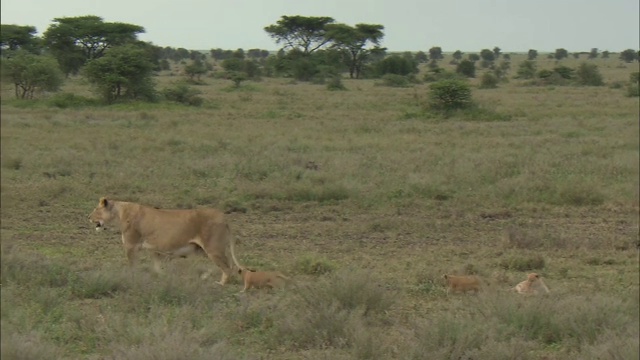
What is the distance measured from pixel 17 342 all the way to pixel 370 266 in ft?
16.5

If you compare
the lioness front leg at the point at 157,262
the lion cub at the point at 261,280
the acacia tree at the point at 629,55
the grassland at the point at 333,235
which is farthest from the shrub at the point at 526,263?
the acacia tree at the point at 629,55

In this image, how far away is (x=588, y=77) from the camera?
154 ft

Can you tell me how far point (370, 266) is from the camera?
8.69 meters

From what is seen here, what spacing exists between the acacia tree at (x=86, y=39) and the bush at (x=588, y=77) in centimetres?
2720

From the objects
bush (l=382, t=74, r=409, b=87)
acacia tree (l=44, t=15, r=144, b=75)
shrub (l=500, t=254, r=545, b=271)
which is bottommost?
bush (l=382, t=74, r=409, b=87)

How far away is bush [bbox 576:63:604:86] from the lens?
46.3 meters

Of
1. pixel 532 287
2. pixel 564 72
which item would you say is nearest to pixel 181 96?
pixel 532 287

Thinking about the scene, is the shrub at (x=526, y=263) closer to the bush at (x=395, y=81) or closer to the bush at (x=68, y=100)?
the bush at (x=68, y=100)

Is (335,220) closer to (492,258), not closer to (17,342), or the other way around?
(492,258)

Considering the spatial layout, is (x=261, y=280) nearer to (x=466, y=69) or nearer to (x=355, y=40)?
(x=355, y=40)

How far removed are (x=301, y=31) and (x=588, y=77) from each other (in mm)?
19223

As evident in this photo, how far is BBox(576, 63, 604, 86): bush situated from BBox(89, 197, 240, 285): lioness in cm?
4215

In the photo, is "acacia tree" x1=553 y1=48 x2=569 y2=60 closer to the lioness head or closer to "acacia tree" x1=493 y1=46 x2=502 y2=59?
"acacia tree" x1=493 y1=46 x2=502 y2=59

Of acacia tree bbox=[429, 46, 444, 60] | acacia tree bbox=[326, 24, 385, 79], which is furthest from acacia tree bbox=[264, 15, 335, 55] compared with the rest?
acacia tree bbox=[429, 46, 444, 60]
